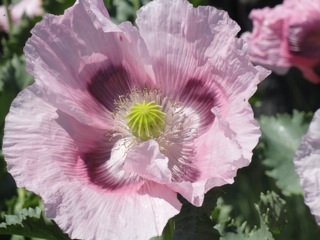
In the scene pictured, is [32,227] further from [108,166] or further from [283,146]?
[283,146]

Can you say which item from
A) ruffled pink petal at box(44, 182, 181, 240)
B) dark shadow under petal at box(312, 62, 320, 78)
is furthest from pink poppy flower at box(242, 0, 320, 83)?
ruffled pink petal at box(44, 182, 181, 240)

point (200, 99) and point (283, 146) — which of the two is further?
point (283, 146)

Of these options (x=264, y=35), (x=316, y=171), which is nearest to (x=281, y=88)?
(x=264, y=35)

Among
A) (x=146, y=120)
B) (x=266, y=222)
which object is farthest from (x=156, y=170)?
(x=266, y=222)

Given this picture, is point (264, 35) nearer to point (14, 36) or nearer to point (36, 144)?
point (14, 36)

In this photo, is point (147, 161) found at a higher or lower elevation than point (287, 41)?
higher

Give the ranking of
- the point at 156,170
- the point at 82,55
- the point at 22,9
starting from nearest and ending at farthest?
the point at 156,170, the point at 82,55, the point at 22,9

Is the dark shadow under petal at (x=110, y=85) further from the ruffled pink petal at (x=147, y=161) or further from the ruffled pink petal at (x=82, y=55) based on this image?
the ruffled pink petal at (x=147, y=161)
